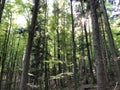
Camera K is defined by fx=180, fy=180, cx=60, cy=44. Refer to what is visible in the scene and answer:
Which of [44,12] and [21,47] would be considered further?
[21,47]

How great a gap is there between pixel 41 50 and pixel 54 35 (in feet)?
9.87

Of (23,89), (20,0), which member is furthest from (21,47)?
(23,89)

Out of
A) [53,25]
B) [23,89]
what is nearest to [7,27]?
[53,25]

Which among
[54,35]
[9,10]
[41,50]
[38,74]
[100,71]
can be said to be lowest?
[38,74]

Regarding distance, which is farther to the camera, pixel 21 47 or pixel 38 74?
pixel 21 47

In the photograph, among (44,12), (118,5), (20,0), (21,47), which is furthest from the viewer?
(21,47)

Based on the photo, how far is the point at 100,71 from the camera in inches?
199

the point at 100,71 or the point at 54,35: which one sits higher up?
the point at 54,35

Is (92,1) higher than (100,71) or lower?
higher

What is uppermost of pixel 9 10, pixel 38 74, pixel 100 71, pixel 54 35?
pixel 9 10

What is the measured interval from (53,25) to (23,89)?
1441 cm

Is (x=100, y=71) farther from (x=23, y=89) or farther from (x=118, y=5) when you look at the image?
(x=118, y=5)

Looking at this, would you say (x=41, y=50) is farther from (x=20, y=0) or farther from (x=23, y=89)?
(x=23, y=89)

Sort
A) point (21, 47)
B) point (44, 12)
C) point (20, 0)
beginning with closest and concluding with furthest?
point (20, 0) → point (44, 12) → point (21, 47)
